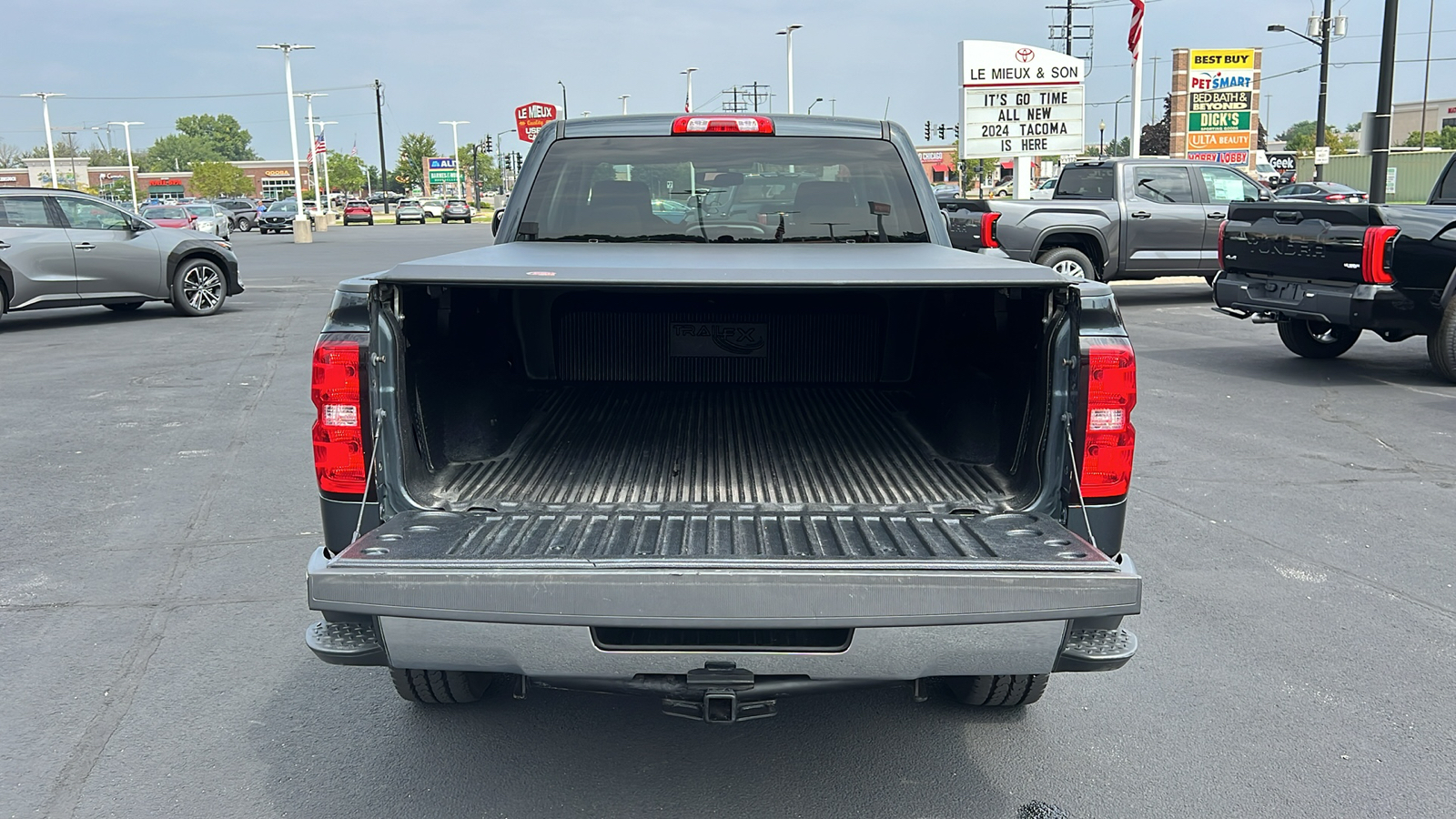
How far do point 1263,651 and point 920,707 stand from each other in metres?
1.42

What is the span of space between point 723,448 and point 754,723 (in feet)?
3.29

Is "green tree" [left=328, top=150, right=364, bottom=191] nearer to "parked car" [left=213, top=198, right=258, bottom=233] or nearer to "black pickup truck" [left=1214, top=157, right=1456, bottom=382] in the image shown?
"parked car" [left=213, top=198, right=258, bottom=233]

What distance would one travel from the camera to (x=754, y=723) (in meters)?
3.74

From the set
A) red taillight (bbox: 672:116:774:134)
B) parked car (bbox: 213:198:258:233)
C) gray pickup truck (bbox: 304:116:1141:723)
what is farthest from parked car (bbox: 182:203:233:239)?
gray pickup truck (bbox: 304:116:1141:723)

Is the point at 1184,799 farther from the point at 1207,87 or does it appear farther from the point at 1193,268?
the point at 1207,87

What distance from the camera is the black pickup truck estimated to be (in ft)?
30.3

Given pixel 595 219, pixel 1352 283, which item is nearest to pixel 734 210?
pixel 595 219

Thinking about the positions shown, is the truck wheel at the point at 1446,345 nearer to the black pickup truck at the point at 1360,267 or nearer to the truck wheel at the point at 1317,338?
the black pickup truck at the point at 1360,267

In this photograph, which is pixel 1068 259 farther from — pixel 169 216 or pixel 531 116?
pixel 531 116

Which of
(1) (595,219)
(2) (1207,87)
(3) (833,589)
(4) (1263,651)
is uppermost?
(2) (1207,87)

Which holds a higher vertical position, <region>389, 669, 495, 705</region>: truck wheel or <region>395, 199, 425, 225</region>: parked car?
<region>395, 199, 425, 225</region>: parked car

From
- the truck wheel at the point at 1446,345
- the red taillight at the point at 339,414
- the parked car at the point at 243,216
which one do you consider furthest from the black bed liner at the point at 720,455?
the parked car at the point at 243,216

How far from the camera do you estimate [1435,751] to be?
348 centimetres

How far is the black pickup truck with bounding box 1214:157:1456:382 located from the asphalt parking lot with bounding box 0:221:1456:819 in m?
2.23
